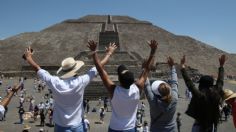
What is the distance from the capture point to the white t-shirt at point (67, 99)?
5223mm

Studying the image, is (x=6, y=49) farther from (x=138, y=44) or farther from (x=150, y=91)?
(x=150, y=91)

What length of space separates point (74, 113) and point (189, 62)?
247 feet

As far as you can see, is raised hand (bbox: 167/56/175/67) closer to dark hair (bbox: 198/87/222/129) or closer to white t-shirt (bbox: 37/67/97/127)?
dark hair (bbox: 198/87/222/129)

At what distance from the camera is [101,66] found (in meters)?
5.38

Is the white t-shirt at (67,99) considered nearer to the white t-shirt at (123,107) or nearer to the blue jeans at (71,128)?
the blue jeans at (71,128)

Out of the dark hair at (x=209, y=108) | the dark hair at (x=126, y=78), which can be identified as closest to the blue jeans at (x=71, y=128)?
the dark hair at (x=126, y=78)

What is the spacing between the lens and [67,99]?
5254mm

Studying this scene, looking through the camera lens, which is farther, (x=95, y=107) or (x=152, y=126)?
(x=95, y=107)

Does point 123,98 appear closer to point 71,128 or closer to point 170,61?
point 71,128

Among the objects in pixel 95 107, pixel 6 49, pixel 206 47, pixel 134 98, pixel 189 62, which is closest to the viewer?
pixel 134 98

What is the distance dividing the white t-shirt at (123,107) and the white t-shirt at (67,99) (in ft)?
1.37

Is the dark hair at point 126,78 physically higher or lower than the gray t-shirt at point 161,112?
higher

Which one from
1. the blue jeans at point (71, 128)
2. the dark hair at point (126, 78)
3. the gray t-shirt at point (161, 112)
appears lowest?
the blue jeans at point (71, 128)

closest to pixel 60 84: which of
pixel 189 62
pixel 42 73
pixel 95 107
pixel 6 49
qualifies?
pixel 42 73
